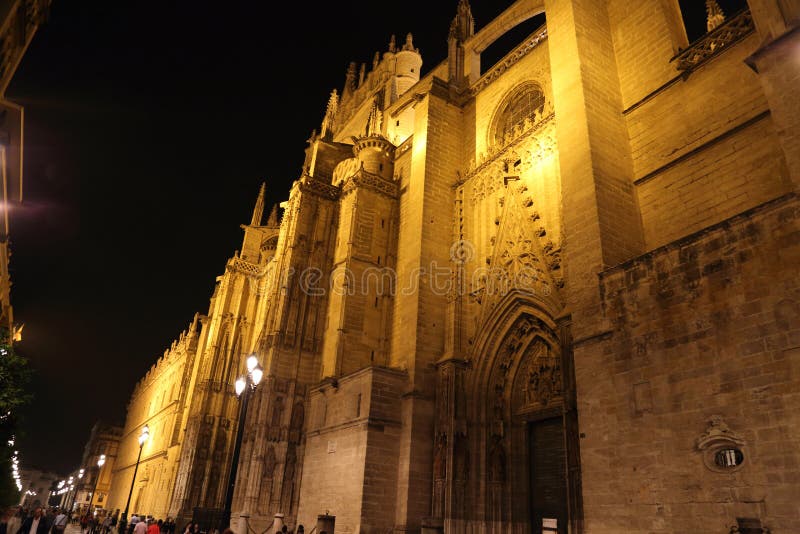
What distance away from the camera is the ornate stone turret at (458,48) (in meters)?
21.3

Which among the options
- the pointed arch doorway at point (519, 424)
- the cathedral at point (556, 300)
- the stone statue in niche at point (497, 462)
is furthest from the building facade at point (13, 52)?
the stone statue in niche at point (497, 462)

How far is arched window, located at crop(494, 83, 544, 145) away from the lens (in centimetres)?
1684

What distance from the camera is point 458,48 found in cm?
2223

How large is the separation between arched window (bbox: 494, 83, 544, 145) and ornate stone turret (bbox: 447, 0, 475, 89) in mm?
2863

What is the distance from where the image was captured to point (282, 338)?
19.5 meters

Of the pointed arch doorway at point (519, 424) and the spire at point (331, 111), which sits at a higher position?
the spire at point (331, 111)

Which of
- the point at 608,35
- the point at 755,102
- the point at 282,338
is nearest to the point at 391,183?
the point at 282,338

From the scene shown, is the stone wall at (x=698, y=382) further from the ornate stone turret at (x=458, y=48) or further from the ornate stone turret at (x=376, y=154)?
the ornate stone turret at (x=376, y=154)

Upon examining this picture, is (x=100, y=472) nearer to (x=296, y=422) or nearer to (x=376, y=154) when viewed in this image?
(x=296, y=422)

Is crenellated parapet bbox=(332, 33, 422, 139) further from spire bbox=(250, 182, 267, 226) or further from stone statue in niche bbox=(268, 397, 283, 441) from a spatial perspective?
stone statue in niche bbox=(268, 397, 283, 441)

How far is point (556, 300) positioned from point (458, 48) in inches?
544

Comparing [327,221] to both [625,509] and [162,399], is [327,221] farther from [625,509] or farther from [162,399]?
[162,399]

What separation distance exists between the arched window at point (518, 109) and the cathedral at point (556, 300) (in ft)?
0.24

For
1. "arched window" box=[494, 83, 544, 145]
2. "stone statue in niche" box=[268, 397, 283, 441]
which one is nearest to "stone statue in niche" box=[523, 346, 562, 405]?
"arched window" box=[494, 83, 544, 145]
